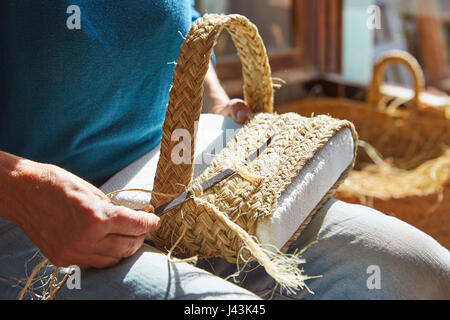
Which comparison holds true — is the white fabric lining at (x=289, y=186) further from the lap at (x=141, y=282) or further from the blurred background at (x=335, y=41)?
the blurred background at (x=335, y=41)

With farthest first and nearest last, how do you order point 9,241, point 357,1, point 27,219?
point 357,1, point 9,241, point 27,219

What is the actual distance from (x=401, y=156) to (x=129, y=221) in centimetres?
146

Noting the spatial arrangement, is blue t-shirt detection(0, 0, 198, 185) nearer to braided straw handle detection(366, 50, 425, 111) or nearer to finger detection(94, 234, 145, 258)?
finger detection(94, 234, 145, 258)

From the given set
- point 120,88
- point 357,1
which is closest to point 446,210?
point 120,88

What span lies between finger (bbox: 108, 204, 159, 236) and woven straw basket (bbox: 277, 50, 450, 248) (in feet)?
2.82

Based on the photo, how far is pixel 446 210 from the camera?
50.1 inches

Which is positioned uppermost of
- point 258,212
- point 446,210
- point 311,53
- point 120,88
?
point 120,88

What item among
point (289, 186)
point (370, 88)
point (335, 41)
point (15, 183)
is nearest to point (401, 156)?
point (370, 88)

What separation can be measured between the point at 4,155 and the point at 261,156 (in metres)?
0.30

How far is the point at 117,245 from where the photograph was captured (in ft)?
1.72

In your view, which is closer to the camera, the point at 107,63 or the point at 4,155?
the point at 4,155

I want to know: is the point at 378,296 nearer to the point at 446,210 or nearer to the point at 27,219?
the point at 27,219

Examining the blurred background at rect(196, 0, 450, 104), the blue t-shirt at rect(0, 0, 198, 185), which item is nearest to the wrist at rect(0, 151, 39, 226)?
the blue t-shirt at rect(0, 0, 198, 185)

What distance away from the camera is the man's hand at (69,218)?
19.4 inches
